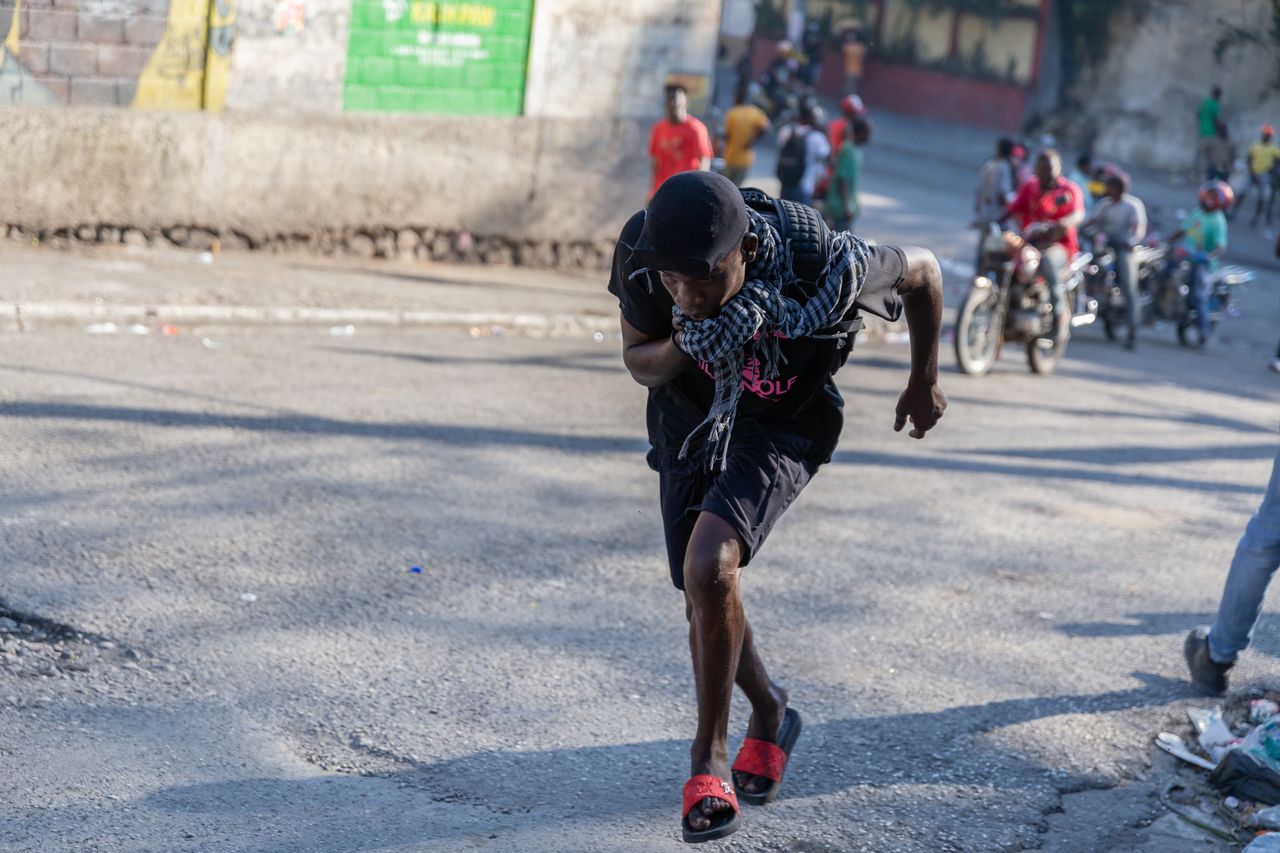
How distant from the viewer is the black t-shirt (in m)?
3.64

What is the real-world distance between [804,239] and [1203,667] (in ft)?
8.31

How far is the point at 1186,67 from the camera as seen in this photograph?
32.8 meters

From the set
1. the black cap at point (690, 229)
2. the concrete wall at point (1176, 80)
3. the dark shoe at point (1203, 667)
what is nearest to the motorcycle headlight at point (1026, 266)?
the dark shoe at point (1203, 667)

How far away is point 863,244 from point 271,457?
3.83 m

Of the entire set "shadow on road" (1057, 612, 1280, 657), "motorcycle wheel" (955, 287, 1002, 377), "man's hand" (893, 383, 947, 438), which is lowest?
"shadow on road" (1057, 612, 1280, 657)

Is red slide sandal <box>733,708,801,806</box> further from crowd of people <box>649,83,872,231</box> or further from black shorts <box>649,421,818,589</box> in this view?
crowd of people <box>649,83,872,231</box>

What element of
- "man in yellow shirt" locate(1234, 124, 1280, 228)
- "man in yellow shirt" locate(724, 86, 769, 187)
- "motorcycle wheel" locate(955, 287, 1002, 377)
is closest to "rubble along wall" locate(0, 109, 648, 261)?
"man in yellow shirt" locate(724, 86, 769, 187)

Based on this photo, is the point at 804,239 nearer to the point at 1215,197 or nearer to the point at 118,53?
the point at 118,53

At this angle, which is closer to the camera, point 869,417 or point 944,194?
point 869,417

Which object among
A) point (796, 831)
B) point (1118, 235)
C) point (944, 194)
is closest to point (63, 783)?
point (796, 831)

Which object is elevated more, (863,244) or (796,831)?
(863,244)

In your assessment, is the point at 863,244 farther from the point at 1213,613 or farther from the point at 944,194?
the point at 944,194

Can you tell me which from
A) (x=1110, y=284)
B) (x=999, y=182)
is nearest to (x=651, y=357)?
(x=999, y=182)

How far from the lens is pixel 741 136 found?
15781 millimetres
